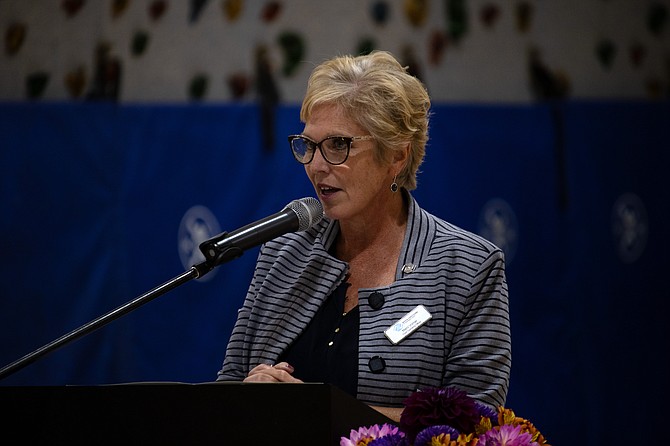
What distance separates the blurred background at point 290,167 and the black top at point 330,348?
76.9 inches

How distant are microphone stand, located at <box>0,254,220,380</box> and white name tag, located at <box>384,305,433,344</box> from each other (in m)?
0.43

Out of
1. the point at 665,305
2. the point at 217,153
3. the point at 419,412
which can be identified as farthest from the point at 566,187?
the point at 419,412

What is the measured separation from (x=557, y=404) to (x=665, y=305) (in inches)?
38.3

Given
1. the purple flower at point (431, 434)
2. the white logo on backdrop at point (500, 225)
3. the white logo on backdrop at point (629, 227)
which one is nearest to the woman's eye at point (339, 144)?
the purple flower at point (431, 434)

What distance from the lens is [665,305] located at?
18.2ft

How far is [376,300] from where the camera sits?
7.08 feet

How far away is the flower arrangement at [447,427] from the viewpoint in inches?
61.1

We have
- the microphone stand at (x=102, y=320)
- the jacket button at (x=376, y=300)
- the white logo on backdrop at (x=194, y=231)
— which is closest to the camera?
the microphone stand at (x=102, y=320)

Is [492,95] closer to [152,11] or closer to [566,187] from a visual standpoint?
[566,187]

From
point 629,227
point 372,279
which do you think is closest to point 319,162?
point 372,279

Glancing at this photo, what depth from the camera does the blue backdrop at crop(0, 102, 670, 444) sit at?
3.97 metres

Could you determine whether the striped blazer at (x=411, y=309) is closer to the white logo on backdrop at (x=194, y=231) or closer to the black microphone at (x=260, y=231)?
the black microphone at (x=260, y=231)

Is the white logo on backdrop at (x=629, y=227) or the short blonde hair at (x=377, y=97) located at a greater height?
the short blonde hair at (x=377, y=97)

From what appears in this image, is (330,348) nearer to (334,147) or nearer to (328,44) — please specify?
(334,147)
